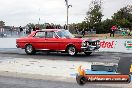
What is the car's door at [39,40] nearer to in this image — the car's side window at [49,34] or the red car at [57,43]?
the red car at [57,43]

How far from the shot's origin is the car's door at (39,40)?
810 inches

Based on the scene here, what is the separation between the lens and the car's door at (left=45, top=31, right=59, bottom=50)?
66.0ft

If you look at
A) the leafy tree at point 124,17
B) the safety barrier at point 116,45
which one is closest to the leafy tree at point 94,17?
the leafy tree at point 124,17

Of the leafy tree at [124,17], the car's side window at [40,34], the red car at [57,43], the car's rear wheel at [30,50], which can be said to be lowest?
the car's rear wheel at [30,50]

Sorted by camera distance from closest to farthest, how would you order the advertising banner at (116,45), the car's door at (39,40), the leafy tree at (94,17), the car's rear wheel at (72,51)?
1. the car's rear wheel at (72,51)
2. the car's door at (39,40)
3. the advertising banner at (116,45)
4. the leafy tree at (94,17)

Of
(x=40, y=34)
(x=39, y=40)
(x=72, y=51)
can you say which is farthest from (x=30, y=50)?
(x=72, y=51)

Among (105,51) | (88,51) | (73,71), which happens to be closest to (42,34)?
(88,51)

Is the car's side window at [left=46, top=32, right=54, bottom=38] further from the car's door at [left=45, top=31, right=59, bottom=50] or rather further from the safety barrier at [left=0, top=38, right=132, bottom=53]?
the safety barrier at [left=0, top=38, right=132, bottom=53]

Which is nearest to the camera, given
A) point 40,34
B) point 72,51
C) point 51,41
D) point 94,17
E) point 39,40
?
point 72,51

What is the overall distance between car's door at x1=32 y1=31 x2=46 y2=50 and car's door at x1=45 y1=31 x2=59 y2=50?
284 mm

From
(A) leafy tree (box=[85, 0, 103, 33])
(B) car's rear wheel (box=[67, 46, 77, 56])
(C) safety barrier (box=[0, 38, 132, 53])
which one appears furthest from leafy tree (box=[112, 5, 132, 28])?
(B) car's rear wheel (box=[67, 46, 77, 56])

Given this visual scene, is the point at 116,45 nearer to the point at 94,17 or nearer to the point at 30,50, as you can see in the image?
the point at 30,50

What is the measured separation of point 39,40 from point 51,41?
861 millimetres

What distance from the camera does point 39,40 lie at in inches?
815
